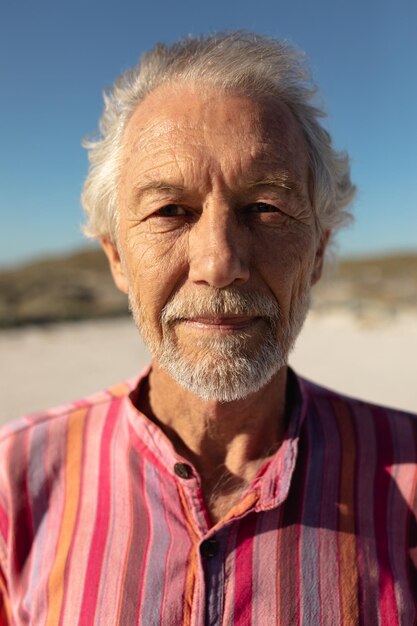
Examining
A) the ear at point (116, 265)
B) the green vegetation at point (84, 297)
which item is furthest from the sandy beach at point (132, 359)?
the ear at point (116, 265)

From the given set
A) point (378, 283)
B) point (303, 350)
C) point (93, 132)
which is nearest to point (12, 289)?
point (303, 350)

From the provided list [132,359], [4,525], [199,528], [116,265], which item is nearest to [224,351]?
[199,528]

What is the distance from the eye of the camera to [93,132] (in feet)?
7.14

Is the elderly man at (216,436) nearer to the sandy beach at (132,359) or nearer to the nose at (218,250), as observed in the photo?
the nose at (218,250)

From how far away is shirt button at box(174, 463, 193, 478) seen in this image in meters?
1.68

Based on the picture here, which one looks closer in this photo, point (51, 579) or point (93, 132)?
point (51, 579)

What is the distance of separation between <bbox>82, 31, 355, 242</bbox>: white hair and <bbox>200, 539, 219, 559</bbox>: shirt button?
986 millimetres

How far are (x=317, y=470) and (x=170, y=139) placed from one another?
1063mm

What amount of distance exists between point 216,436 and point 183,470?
18cm

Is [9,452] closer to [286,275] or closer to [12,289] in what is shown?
[286,275]

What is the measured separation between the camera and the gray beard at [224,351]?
1.56 meters

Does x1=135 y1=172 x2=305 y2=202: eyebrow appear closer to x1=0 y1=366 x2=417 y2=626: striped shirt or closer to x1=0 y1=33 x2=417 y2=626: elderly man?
x1=0 y1=33 x2=417 y2=626: elderly man

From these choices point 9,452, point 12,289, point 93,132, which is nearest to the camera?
point 9,452

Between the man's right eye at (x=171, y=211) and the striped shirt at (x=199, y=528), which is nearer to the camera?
the striped shirt at (x=199, y=528)
